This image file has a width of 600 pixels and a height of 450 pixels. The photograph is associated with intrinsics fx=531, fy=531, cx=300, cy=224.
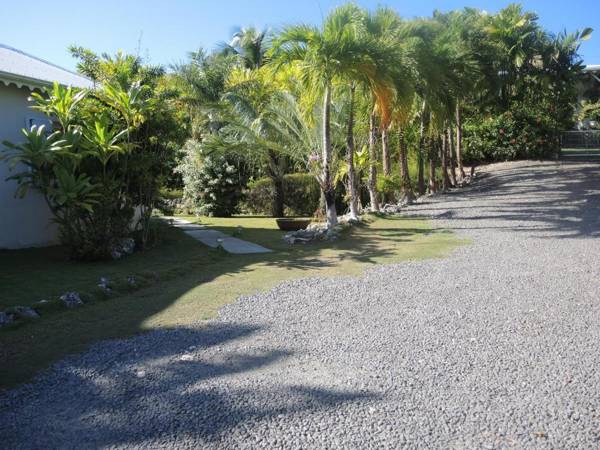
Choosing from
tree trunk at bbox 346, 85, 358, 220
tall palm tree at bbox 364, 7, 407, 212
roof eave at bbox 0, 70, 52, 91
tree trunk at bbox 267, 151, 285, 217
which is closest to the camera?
roof eave at bbox 0, 70, 52, 91

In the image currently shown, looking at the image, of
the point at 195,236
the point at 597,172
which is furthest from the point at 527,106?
the point at 195,236

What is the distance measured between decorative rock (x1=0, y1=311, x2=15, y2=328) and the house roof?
5296 mm

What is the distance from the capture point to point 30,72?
10.8 m

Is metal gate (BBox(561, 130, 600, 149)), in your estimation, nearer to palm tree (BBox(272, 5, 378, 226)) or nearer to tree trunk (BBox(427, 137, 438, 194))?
tree trunk (BBox(427, 137, 438, 194))

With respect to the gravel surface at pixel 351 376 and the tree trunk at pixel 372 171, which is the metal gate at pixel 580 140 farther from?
the gravel surface at pixel 351 376

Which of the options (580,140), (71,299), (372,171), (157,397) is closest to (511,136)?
(580,140)

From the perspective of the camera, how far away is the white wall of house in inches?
396

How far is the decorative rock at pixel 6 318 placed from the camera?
5730mm

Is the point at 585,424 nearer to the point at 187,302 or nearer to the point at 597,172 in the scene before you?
the point at 187,302

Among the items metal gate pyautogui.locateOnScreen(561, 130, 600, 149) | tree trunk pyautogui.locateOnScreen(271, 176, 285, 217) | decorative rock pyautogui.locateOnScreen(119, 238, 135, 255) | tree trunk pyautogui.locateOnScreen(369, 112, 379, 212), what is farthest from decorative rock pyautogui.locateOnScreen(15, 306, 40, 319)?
metal gate pyautogui.locateOnScreen(561, 130, 600, 149)

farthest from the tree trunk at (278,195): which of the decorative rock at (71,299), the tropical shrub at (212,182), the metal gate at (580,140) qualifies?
the metal gate at (580,140)

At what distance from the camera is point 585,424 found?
3.40 meters

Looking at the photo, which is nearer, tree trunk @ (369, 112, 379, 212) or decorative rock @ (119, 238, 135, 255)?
decorative rock @ (119, 238, 135, 255)

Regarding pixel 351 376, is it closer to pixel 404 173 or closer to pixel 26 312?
pixel 26 312
